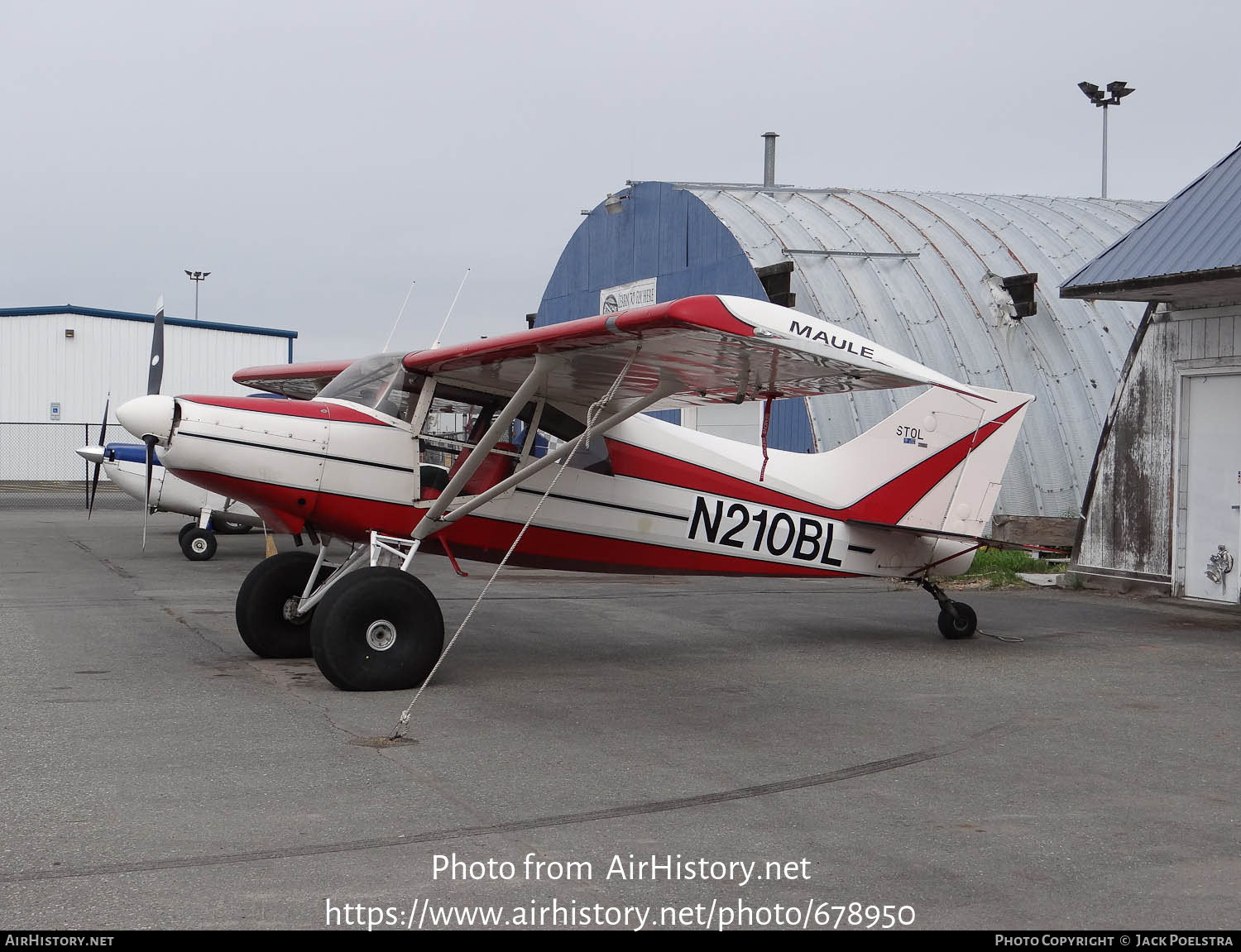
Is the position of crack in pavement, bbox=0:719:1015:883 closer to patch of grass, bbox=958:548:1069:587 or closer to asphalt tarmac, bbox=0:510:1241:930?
asphalt tarmac, bbox=0:510:1241:930

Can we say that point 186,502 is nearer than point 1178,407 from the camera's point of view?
No

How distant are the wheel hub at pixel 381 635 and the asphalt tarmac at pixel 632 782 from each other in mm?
351

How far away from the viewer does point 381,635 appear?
8.27 meters

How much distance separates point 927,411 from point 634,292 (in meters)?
13.9

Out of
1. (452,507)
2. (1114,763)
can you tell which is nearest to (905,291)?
(452,507)

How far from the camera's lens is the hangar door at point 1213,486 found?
13.6 metres

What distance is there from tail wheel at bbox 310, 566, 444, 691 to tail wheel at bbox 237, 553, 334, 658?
4.74 feet

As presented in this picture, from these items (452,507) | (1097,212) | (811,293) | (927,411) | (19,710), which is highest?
(1097,212)

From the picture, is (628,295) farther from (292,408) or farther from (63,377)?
(63,377)

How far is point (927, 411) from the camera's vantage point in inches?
445

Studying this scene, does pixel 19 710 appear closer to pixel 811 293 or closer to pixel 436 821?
pixel 436 821

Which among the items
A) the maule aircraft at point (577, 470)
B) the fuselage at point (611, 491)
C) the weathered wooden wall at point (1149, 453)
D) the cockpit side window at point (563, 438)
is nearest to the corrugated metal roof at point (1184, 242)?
the weathered wooden wall at point (1149, 453)

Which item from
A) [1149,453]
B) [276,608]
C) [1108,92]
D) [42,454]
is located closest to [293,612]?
[276,608]

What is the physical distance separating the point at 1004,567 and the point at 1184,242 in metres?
5.72
